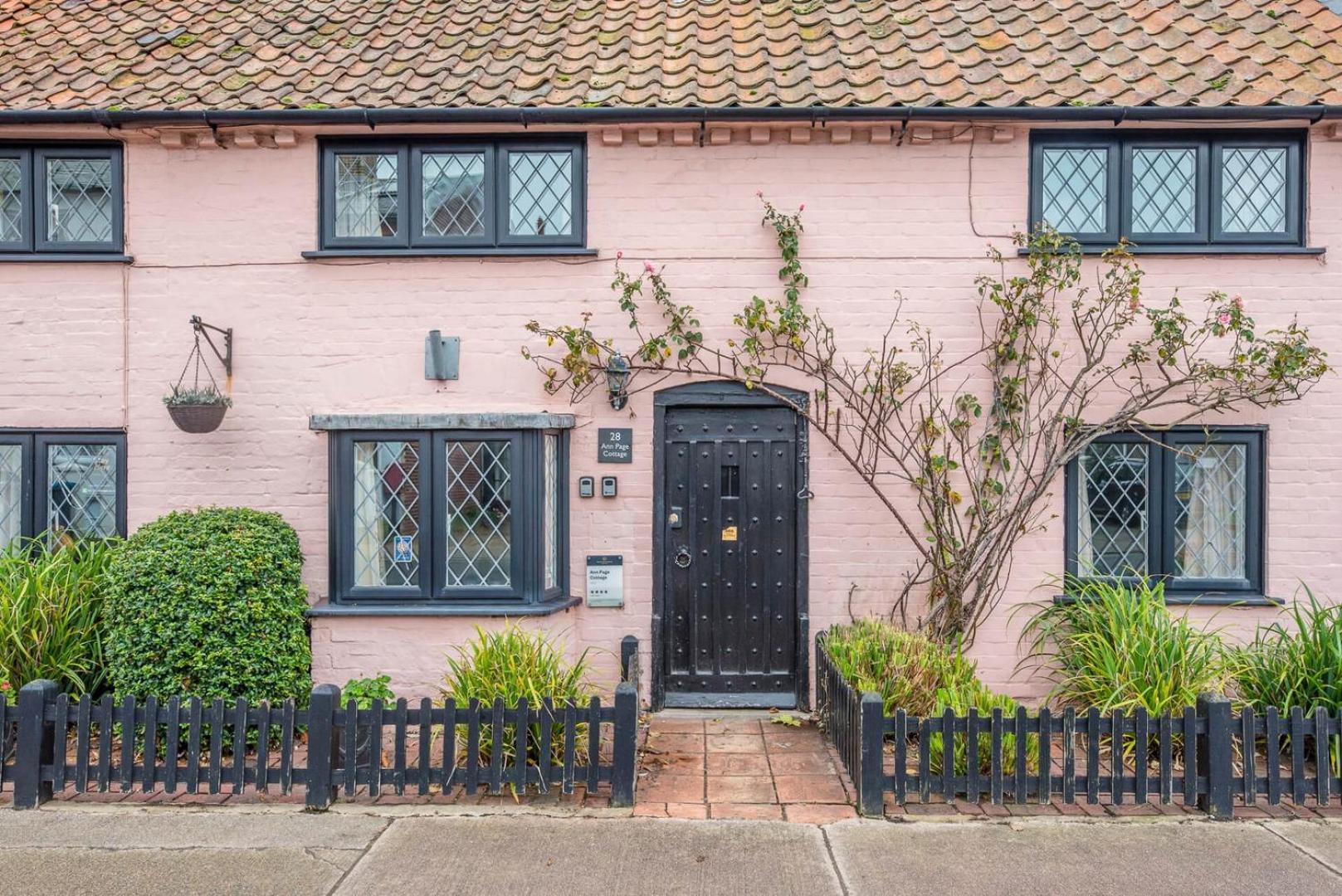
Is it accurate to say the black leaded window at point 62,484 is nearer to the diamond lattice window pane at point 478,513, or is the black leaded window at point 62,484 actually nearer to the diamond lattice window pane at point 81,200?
the diamond lattice window pane at point 81,200

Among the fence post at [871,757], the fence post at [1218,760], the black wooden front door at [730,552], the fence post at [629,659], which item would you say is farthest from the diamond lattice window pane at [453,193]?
the fence post at [1218,760]

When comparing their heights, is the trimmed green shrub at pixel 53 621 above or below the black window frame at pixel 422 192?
below

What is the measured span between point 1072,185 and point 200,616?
22.5ft

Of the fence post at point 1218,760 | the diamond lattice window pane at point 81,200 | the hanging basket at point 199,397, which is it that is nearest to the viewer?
the fence post at point 1218,760

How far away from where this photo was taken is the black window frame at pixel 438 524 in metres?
6.45

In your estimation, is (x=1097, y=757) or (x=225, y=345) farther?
(x=225, y=345)

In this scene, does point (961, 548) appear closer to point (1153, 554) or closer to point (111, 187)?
point (1153, 554)

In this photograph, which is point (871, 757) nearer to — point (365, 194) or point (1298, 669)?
point (1298, 669)

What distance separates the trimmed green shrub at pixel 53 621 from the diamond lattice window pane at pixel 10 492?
89 centimetres

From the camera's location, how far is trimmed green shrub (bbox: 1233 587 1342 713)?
17.2 feet

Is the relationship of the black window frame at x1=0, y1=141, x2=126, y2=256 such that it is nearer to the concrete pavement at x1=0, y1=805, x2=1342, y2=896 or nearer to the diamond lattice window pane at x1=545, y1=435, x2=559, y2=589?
the diamond lattice window pane at x1=545, y1=435, x2=559, y2=589

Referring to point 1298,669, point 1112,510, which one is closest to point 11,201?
point 1112,510

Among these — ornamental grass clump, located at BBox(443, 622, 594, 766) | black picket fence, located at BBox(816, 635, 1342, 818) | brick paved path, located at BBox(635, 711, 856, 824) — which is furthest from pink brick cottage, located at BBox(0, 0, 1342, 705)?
black picket fence, located at BBox(816, 635, 1342, 818)

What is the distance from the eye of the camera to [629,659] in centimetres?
612
